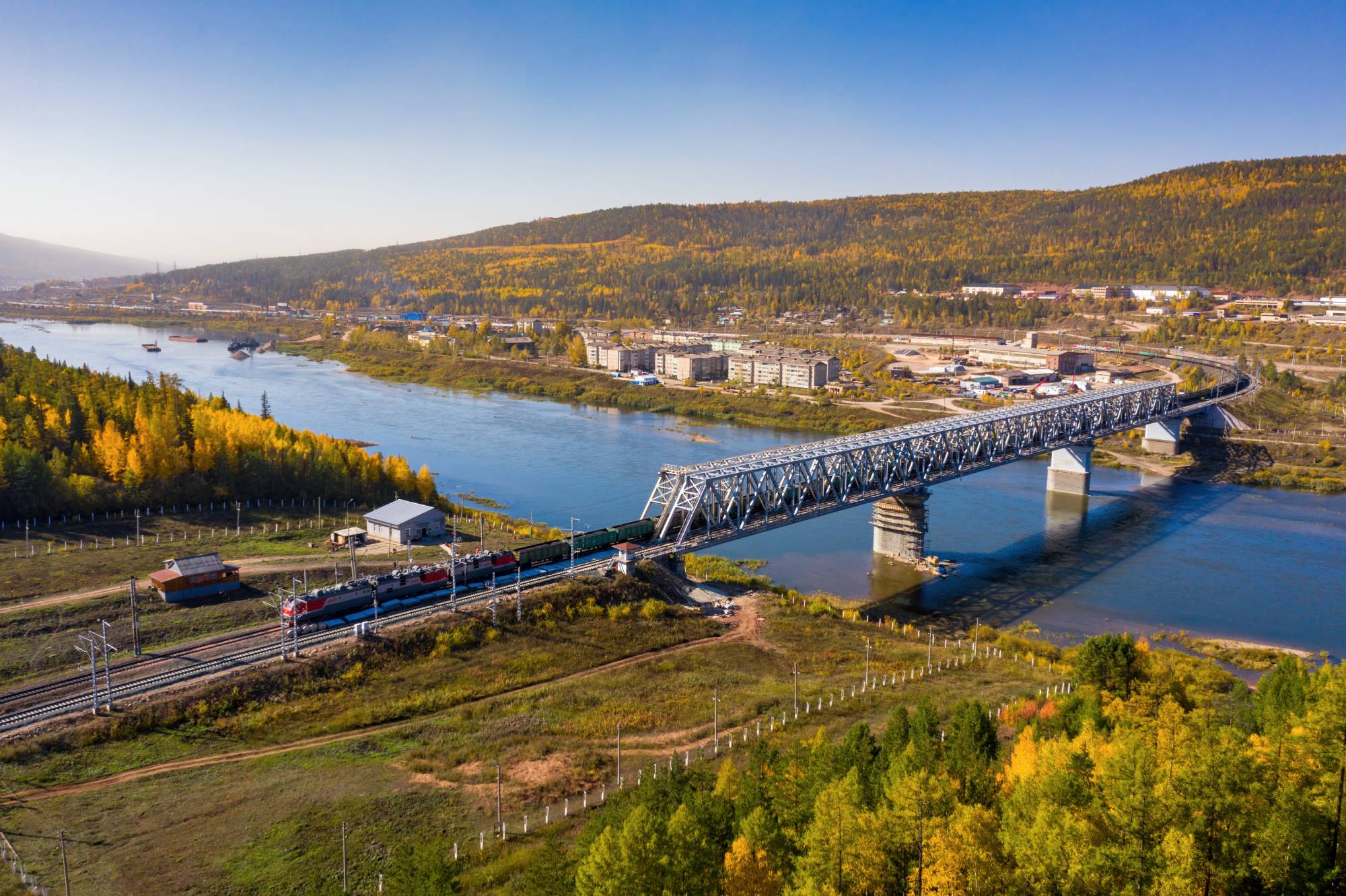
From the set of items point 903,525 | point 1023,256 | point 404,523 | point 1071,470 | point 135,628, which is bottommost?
point 903,525

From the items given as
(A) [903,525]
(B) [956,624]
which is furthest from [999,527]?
(B) [956,624]

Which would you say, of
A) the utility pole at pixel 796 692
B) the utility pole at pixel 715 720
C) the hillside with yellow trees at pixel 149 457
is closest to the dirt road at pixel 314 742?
the utility pole at pixel 796 692

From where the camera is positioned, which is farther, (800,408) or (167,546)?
(800,408)

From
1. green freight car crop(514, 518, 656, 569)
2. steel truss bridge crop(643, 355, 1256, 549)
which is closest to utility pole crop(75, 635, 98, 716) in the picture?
green freight car crop(514, 518, 656, 569)

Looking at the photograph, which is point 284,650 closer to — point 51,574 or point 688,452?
point 51,574

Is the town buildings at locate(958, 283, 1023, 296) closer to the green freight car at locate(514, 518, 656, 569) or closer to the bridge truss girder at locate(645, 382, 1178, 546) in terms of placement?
the bridge truss girder at locate(645, 382, 1178, 546)

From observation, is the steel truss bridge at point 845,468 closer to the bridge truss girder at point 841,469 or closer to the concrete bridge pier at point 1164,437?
the bridge truss girder at point 841,469

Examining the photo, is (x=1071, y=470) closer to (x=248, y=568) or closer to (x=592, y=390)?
(x=248, y=568)

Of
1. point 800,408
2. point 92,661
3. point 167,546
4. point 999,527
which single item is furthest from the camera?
point 800,408
